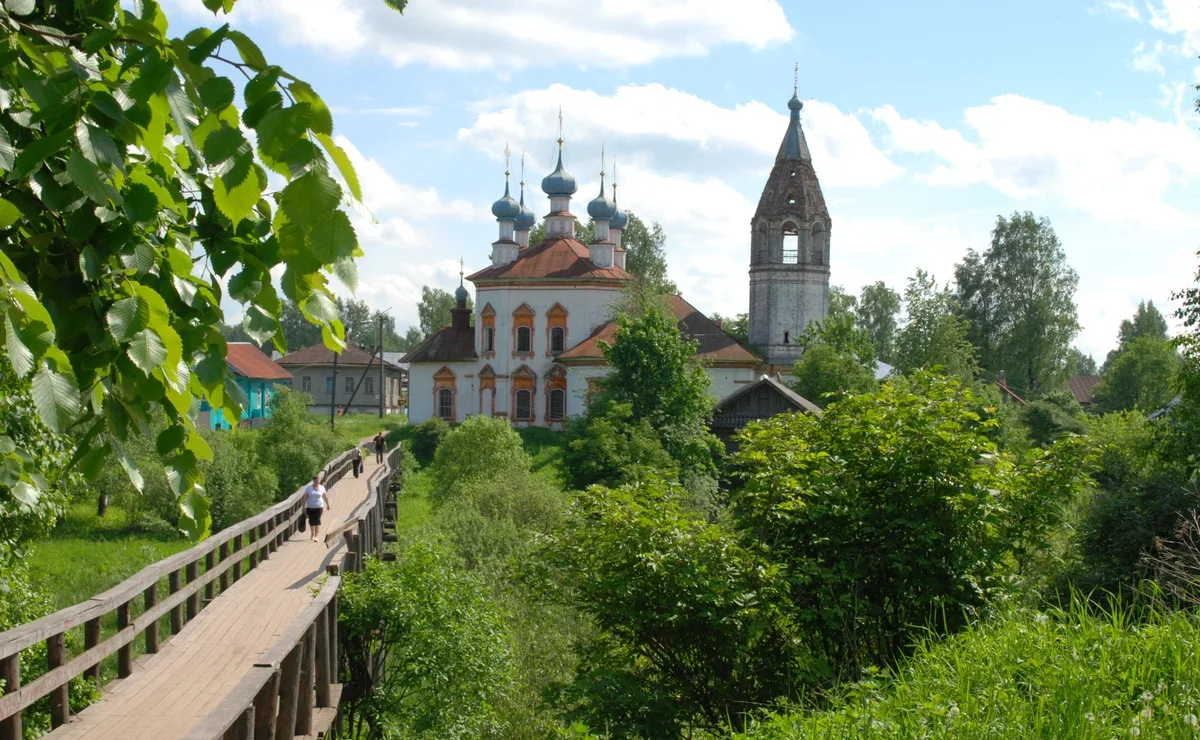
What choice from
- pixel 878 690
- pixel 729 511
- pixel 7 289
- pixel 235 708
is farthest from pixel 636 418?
pixel 7 289

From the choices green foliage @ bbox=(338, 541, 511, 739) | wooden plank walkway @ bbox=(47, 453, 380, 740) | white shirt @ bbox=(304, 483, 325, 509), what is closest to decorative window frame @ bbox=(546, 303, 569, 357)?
white shirt @ bbox=(304, 483, 325, 509)

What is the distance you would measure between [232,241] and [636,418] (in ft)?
129

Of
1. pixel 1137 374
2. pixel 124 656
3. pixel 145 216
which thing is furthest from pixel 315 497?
pixel 1137 374

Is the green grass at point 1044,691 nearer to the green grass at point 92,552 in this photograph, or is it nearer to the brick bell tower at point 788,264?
the green grass at point 92,552

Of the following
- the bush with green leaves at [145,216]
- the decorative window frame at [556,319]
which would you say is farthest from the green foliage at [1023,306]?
the bush with green leaves at [145,216]

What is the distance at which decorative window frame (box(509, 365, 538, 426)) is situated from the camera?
54344mm

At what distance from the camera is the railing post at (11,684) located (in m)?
6.32

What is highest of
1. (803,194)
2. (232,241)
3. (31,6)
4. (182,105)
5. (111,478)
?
(803,194)

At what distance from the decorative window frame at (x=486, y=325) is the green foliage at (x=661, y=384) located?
39.7ft

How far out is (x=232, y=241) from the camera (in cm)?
318

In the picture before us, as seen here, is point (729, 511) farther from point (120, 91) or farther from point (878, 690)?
point (120, 91)

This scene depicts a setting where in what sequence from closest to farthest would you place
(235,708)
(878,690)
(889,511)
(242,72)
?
(242,72) < (235,708) < (878,690) < (889,511)

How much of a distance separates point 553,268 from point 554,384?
5.49 m

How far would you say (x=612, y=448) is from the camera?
38844mm
